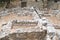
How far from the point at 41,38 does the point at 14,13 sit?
7171 mm

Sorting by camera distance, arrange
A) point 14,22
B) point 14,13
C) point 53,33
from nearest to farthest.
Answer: point 53,33 → point 14,22 → point 14,13

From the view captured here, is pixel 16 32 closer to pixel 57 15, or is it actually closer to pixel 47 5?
pixel 57 15

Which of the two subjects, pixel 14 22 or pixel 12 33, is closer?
pixel 12 33

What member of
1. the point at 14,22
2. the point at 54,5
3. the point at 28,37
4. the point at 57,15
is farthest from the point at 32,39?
the point at 54,5

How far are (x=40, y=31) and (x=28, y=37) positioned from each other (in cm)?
44

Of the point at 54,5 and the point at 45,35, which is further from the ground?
the point at 45,35

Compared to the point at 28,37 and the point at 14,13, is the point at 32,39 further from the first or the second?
the point at 14,13

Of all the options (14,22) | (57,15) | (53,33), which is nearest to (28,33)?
(53,33)

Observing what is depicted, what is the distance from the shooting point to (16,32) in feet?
16.6

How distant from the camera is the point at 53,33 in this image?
479 cm

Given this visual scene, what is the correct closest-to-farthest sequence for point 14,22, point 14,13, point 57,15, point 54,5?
1. point 14,22
2. point 57,15
3. point 14,13
4. point 54,5

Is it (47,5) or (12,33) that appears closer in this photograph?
(12,33)

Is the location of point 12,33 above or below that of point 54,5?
above

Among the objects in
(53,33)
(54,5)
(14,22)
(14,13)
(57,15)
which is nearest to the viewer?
(53,33)
